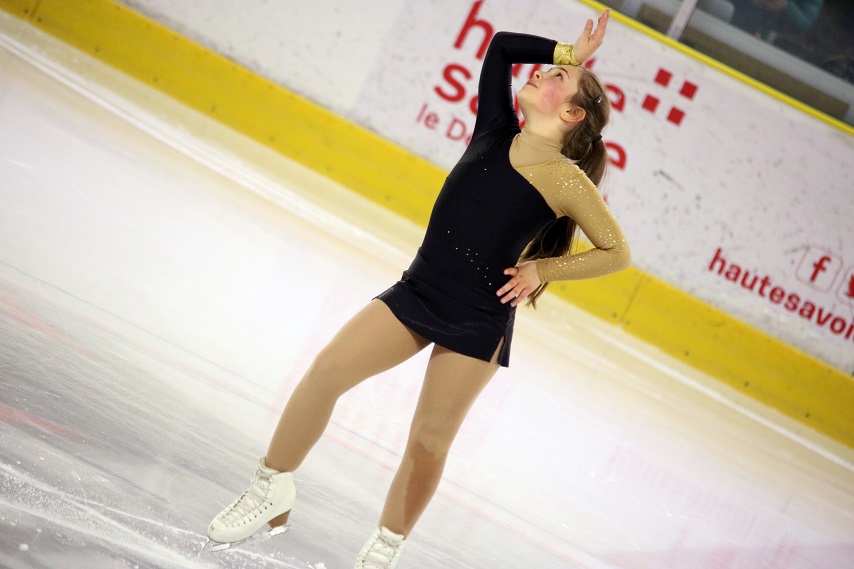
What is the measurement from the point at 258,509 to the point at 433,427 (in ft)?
1.58

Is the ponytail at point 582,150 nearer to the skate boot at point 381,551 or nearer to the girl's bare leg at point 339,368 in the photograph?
the girl's bare leg at point 339,368

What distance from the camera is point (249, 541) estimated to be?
7.80 ft

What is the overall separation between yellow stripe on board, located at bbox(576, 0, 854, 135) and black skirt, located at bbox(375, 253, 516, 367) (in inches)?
245

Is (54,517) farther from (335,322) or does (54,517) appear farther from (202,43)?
(202,43)

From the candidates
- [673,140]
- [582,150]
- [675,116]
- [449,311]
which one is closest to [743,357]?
[673,140]

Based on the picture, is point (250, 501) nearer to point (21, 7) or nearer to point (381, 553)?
point (381, 553)

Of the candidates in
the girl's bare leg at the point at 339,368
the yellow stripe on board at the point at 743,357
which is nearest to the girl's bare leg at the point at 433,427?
the girl's bare leg at the point at 339,368

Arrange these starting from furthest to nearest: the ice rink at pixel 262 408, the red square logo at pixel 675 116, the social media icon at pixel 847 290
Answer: the red square logo at pixel 675 116, the social media icon at pixel 847 290, the ice rink at pixel 262 408

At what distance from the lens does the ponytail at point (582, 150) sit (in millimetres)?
2488

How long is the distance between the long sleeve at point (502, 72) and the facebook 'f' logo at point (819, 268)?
238 inches

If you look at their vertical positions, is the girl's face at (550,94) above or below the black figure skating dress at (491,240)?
above

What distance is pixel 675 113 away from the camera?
8.09m

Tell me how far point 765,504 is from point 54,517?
3.84m

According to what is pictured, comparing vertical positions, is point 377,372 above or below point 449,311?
below
